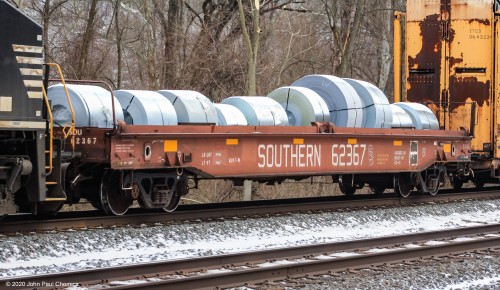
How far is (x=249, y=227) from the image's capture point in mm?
12148

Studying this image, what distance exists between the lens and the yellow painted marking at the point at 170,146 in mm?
12391

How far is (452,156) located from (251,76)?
7.15 m

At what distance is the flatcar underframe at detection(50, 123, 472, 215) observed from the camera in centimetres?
1189

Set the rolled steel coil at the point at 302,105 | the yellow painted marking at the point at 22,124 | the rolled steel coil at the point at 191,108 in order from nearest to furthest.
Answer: the yellow painted marking at the point at 22,124
the rolled steel coil at the point at 191,108
the rolled steel coil at the point at 302,105

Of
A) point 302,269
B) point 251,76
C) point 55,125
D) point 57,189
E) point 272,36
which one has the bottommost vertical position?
→ point 302,269

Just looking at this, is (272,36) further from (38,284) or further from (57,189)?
(38,284)

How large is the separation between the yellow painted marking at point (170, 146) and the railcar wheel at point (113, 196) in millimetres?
822

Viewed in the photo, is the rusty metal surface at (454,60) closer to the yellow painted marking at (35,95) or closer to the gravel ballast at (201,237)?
the gravel ballast at (201,237)

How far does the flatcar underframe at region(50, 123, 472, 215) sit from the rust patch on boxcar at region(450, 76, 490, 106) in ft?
6.73

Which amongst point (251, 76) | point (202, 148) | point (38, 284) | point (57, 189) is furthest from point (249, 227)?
point (251, 76)

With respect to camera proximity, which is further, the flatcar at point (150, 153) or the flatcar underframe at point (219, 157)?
the flatcar underframe at point (219, 157)

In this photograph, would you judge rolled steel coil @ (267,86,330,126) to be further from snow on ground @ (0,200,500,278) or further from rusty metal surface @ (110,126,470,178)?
snow on ground @ (0,200,500,278)

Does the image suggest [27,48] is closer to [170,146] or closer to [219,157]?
[170,146]

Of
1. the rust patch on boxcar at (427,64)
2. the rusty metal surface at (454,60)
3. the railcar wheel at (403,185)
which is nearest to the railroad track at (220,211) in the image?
the railcar wheel at (403,185)
